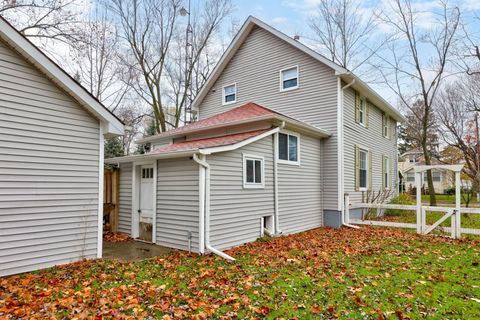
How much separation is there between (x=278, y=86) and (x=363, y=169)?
19.0ft

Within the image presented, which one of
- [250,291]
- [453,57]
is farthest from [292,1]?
[250,291]

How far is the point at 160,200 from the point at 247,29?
962 cm

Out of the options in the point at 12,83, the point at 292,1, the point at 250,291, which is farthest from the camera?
the point at 292,1

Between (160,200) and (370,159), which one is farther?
(370,159)

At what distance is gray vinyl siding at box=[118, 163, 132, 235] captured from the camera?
30.8 ft

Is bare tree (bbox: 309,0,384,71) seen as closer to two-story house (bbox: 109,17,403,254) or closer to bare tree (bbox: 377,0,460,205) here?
bare tree (bbox: 377,0,460,205)

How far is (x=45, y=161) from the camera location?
19.6 ft

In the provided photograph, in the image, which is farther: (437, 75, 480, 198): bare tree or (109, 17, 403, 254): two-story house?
(437, 75, 480, 198): bare tree

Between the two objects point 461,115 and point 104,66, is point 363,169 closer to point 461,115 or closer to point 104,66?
point 461,115

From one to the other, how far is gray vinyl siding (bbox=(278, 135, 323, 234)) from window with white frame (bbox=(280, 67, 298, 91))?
2834 millimetres

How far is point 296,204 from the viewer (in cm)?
1033

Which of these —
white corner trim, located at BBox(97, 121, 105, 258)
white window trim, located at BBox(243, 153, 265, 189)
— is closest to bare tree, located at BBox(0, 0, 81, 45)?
white corner trim, located at BBox(97, 121, 105, 258)

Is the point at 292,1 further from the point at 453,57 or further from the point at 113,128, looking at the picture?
Result: the point at 113,128

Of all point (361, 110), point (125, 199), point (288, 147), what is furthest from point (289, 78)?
point (125, 199)
